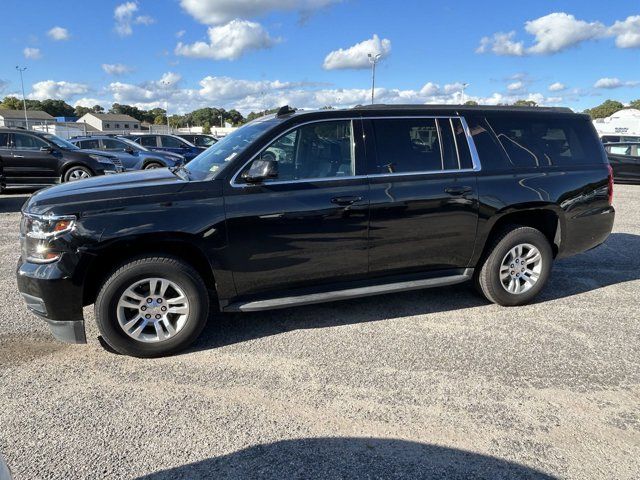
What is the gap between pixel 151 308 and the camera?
3578mm

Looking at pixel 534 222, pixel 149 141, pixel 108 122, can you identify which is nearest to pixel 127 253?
pixel 534 222

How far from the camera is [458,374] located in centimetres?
339

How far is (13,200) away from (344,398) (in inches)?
448

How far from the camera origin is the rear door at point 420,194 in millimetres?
4055

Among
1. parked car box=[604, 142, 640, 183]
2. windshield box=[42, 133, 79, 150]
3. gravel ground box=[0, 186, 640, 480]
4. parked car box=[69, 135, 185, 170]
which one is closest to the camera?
gravel ground box=[0, 186, 640, 480]

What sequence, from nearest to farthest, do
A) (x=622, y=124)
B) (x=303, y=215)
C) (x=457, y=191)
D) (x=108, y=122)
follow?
(x=303, y=215) < (x=457, y=191) < (x=622, y=124) < (x=108, y=122)

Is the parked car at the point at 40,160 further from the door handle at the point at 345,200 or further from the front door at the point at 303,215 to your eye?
the door handle at the point at 345,200

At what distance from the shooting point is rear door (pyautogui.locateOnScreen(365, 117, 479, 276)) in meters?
4.05

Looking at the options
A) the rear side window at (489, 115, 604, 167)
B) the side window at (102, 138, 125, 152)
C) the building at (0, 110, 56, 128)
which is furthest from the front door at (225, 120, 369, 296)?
the building at (0, 110, 56, 128)

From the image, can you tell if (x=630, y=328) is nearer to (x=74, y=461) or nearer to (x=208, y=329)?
(x=208, y=329)

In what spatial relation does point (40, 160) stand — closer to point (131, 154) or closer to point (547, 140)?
point (131, 154)

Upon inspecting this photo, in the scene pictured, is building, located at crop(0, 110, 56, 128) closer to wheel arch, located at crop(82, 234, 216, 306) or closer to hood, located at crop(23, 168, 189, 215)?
hood, located at crop(23, 168, 189, 215)

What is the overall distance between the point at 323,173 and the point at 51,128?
68345 mm

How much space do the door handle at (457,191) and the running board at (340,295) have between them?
79 centimetres
